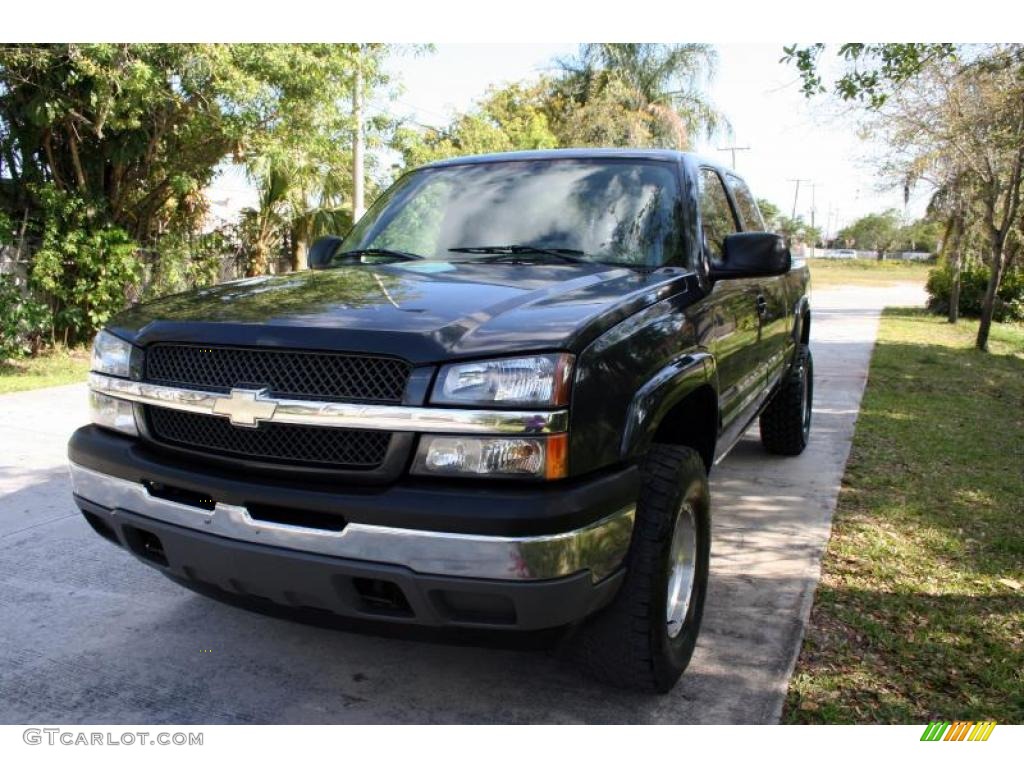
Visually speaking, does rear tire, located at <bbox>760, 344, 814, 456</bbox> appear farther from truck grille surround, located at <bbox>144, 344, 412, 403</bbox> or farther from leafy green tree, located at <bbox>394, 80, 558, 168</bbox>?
leafy green tree, located at <bbox>394, 80, 558, 168</bbox>

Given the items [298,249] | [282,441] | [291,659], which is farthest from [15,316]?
[282,441]

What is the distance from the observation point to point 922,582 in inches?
151

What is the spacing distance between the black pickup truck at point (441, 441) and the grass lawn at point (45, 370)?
6.58 m

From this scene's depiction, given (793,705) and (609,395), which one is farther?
(793,705)

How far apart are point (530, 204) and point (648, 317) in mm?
1080

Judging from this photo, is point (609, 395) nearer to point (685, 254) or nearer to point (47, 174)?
point (685, 254)

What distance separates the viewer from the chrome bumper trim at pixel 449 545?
6.83 feet

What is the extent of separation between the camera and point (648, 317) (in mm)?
2646

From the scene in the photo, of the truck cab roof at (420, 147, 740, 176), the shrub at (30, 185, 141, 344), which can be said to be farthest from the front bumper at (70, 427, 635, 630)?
the shrub at (30, 185, 141, 344)

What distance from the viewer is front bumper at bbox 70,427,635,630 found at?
2.10 meters

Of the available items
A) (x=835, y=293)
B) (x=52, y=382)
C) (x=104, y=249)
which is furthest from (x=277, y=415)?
(x=835, y=293)

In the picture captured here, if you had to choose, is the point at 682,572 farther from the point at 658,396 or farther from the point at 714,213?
the point at 714,213

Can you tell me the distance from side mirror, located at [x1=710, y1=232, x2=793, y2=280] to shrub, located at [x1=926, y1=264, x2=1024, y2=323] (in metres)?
18.1

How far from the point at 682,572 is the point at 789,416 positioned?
3243 mm
